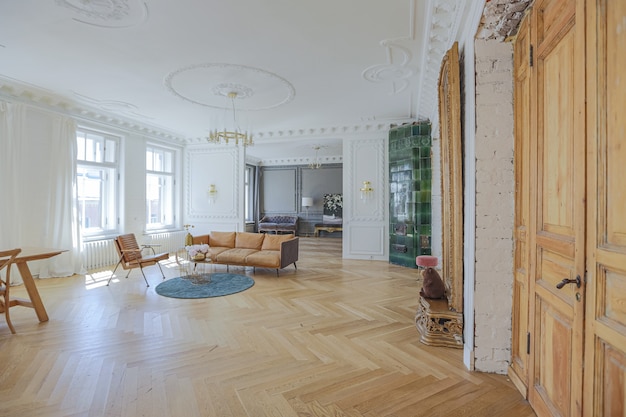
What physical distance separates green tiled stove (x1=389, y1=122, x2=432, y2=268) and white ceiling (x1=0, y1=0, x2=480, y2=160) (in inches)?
19.7

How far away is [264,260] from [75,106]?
14.9 feet

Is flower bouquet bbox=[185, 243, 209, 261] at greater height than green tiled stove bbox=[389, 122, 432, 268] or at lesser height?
lesser

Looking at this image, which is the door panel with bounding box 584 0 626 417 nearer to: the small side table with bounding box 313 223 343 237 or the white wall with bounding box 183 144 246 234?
the white wall with bounding box 183 144 246 234

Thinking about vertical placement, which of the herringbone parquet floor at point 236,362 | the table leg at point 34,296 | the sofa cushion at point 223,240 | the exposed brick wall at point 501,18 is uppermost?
the exposed brick wall at point 501,18

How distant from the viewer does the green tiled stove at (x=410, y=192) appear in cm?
619

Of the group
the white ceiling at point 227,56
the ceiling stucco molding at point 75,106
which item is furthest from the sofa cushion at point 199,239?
the ceiling stucco molding at point 75,106

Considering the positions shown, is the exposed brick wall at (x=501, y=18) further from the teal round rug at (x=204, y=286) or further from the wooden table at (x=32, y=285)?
the wooden table at (x=32, y=285)

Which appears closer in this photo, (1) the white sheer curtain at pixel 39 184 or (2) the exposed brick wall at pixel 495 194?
(2) the exposed brick wall at pixel 495 194

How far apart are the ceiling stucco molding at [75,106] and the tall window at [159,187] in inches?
25.0

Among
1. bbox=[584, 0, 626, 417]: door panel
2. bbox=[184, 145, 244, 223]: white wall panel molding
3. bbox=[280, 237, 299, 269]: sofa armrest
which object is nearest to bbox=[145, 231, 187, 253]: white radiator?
bbox=[184, 145, 244, 223]: white wall panel molding

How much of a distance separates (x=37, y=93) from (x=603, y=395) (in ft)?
24.4

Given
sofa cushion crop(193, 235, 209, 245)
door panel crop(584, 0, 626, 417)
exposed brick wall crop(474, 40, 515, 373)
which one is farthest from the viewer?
sofa cushion crop(193, 235, 209, 245)

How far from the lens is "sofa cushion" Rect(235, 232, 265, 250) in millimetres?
6391

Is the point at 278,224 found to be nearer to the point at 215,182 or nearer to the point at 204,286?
the point at 215,182
